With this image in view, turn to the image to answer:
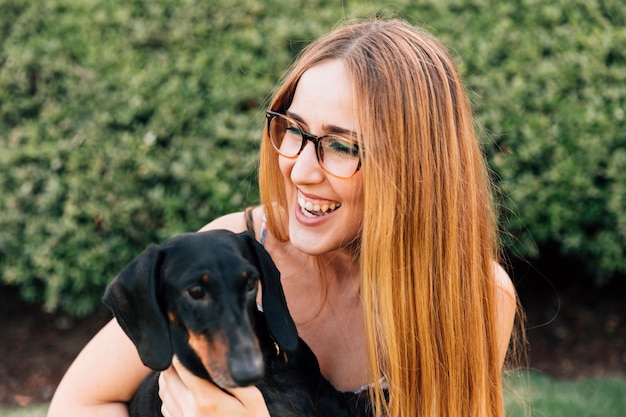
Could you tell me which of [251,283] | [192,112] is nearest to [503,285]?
[251,283]

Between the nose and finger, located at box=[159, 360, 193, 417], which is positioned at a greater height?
the nose

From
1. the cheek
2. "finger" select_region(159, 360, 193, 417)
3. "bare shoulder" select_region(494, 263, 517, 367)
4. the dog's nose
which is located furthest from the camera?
Result: "bare shoulder" select_region(494, 263, 517, 367)

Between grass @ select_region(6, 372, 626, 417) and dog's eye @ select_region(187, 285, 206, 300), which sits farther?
grass @ select_region(6, 372, 626, 417)

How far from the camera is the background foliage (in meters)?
4.67

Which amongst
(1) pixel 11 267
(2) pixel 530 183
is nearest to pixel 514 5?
(2) pixel 530 183

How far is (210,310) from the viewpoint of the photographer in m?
2.16

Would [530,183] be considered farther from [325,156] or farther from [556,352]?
[325,156]

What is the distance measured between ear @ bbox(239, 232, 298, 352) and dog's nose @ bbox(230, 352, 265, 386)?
0.36 meters

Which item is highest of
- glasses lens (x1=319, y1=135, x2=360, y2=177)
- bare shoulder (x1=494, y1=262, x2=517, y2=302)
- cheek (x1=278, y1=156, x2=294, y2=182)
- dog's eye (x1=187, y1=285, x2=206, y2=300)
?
glasses lens (x1=319, y1=135, x2=360, y2=177)

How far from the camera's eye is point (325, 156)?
98.7 inches

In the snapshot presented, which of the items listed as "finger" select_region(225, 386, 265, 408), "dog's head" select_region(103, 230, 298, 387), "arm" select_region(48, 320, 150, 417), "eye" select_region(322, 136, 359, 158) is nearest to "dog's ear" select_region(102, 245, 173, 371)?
"dog's head" select_region(103, 230, 298, 387)

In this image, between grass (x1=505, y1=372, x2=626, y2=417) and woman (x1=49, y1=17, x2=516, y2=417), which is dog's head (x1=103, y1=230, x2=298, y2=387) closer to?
woman (x1=49, y1=17, x2=516, y2=417)

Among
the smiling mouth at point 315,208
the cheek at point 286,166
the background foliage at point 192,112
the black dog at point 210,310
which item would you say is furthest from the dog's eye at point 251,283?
the background foliage at point 192,112

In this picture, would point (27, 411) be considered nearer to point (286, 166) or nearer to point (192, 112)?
point (192, 112)
